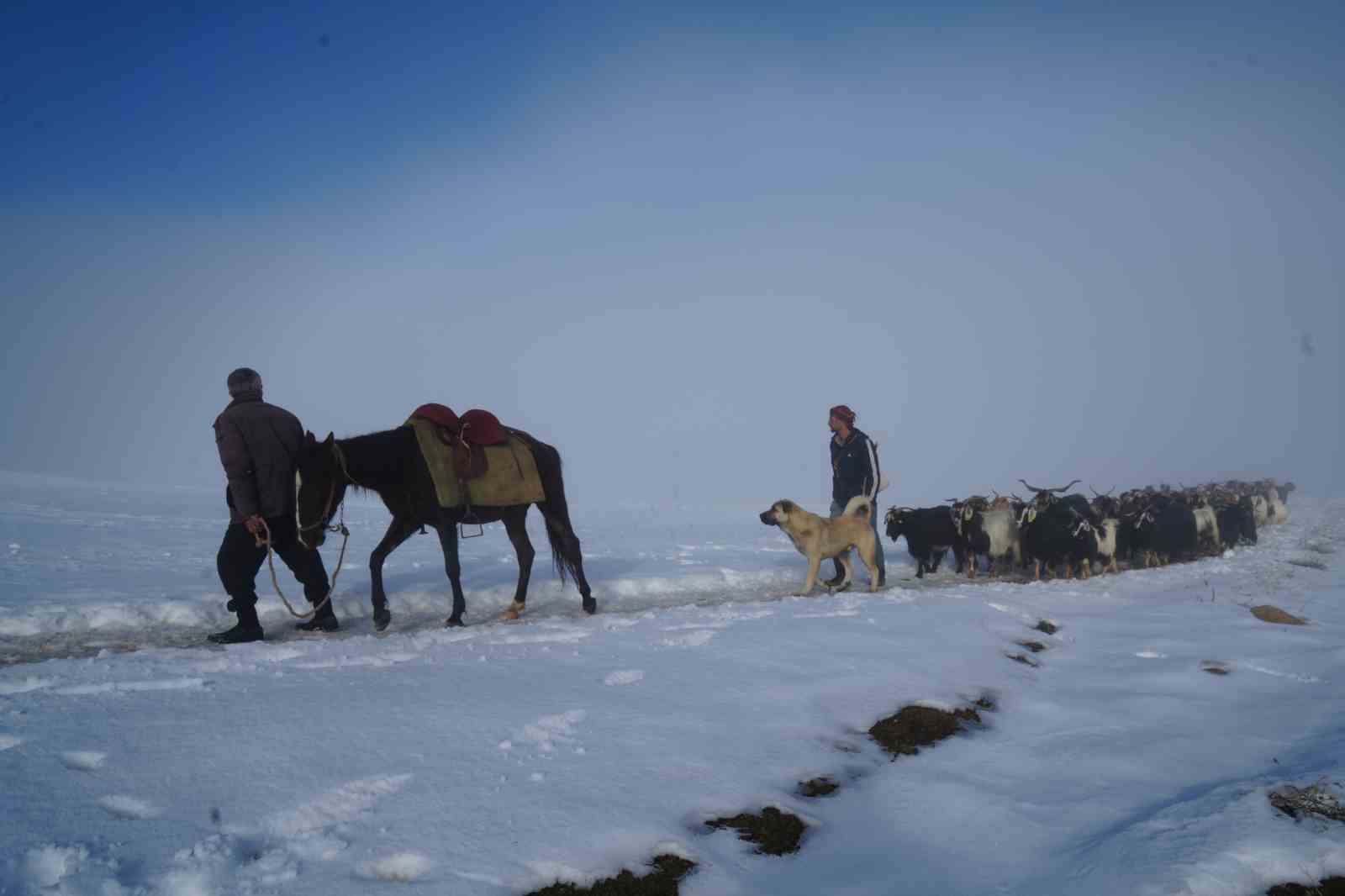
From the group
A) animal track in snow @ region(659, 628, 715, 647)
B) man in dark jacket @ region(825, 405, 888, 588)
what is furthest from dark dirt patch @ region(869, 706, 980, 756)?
man in dark jacket @ region(825, 405, 888, 588)

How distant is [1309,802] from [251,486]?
7.10 meters

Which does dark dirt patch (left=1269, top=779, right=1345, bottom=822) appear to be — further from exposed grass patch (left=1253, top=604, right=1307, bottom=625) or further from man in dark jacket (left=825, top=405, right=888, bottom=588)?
man in dark jacket (left=825, top=405, right=888, bottom=588)

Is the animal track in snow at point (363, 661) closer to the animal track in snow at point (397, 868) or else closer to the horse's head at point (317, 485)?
the horse's head at point (317, 485)

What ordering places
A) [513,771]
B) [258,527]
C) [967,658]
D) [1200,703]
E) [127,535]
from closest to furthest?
1. [513,771]
2. [1200,703]
3. [967,658]
4. [258,527]
5. [127,535]

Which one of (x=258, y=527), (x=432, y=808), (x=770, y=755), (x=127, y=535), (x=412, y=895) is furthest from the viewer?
(x=127, y=535)

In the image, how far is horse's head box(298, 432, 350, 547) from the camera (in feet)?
22.0

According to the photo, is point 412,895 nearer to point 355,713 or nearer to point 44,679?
point 355,713

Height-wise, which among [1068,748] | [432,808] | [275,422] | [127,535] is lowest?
[1068,748]

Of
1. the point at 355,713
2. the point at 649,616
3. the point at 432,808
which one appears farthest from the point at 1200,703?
the point at 355,713

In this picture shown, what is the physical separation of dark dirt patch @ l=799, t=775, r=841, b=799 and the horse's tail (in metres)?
4.82

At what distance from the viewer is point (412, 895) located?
2463 millimetres

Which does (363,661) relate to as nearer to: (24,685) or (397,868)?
(24,685)

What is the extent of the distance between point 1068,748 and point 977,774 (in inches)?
28.1

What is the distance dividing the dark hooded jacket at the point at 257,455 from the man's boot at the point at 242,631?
0.76 meters
